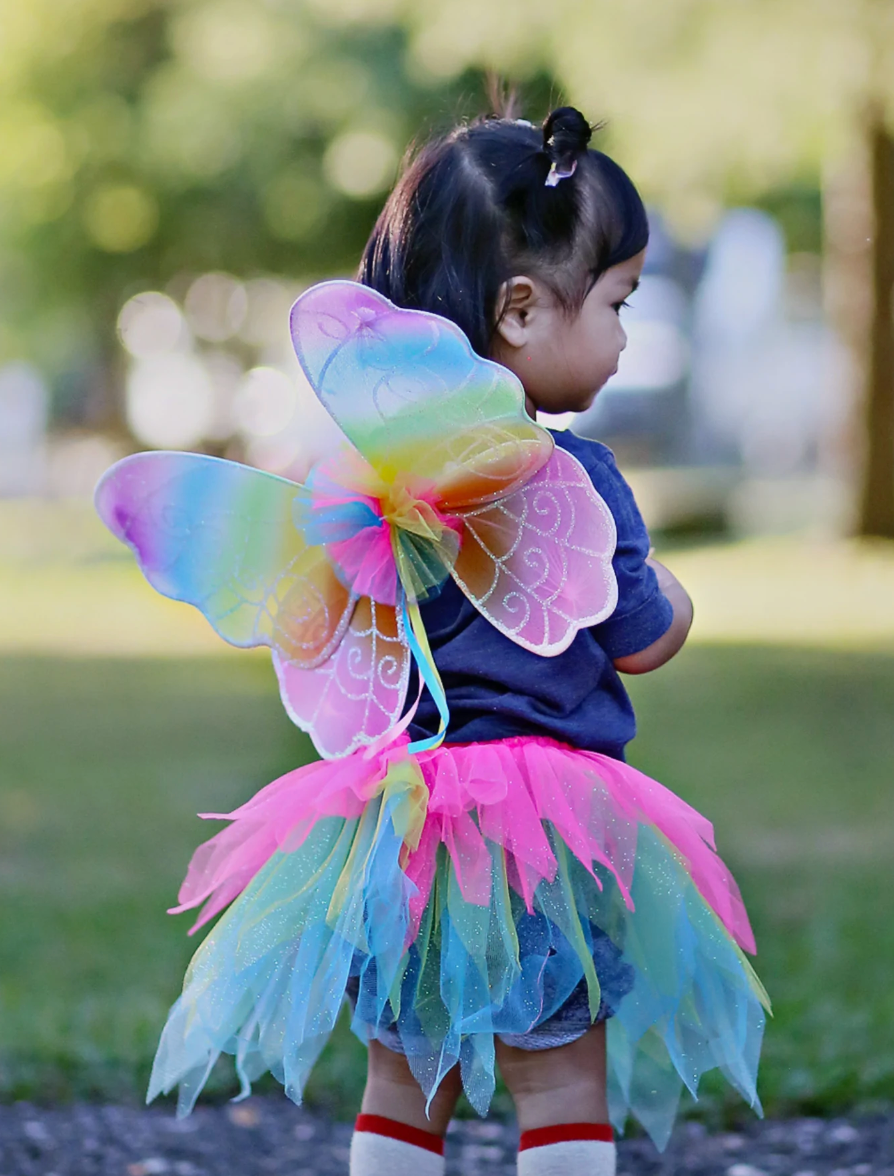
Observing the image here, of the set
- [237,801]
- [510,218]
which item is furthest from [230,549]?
[237,801]

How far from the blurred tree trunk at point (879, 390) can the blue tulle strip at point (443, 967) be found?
41.2ft

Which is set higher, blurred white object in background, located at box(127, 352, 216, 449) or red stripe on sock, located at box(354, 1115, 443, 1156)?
blurred white object in background, located at box(127, 352, 216, 449)

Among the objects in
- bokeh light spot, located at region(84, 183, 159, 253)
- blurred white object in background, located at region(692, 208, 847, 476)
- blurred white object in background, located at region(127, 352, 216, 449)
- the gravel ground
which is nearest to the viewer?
the gravel ground

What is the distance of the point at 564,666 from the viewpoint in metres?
2.11

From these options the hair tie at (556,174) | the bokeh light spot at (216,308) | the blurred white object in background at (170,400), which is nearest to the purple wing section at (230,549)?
the hair tie at (556,174)

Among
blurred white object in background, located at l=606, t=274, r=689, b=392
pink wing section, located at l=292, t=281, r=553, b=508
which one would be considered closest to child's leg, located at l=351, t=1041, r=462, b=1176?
pink wing section, located at l=292, t=281, r=553, b=508

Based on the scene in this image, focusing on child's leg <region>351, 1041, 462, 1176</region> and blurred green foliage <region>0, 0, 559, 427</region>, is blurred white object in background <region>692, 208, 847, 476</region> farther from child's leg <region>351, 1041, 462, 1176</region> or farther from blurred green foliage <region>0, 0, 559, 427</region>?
child's leg <region>351, 1041, 462, 1176</region>

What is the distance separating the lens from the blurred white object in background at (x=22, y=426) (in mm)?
34969

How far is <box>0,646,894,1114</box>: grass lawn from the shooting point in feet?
11.3

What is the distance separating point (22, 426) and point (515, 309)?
4542 cm

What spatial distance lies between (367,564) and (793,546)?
44.3 feet

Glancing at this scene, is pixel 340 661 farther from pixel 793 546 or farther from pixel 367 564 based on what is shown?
pixel 793 546

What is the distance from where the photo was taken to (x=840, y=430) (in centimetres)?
1502

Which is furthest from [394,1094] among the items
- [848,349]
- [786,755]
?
[848,349]
